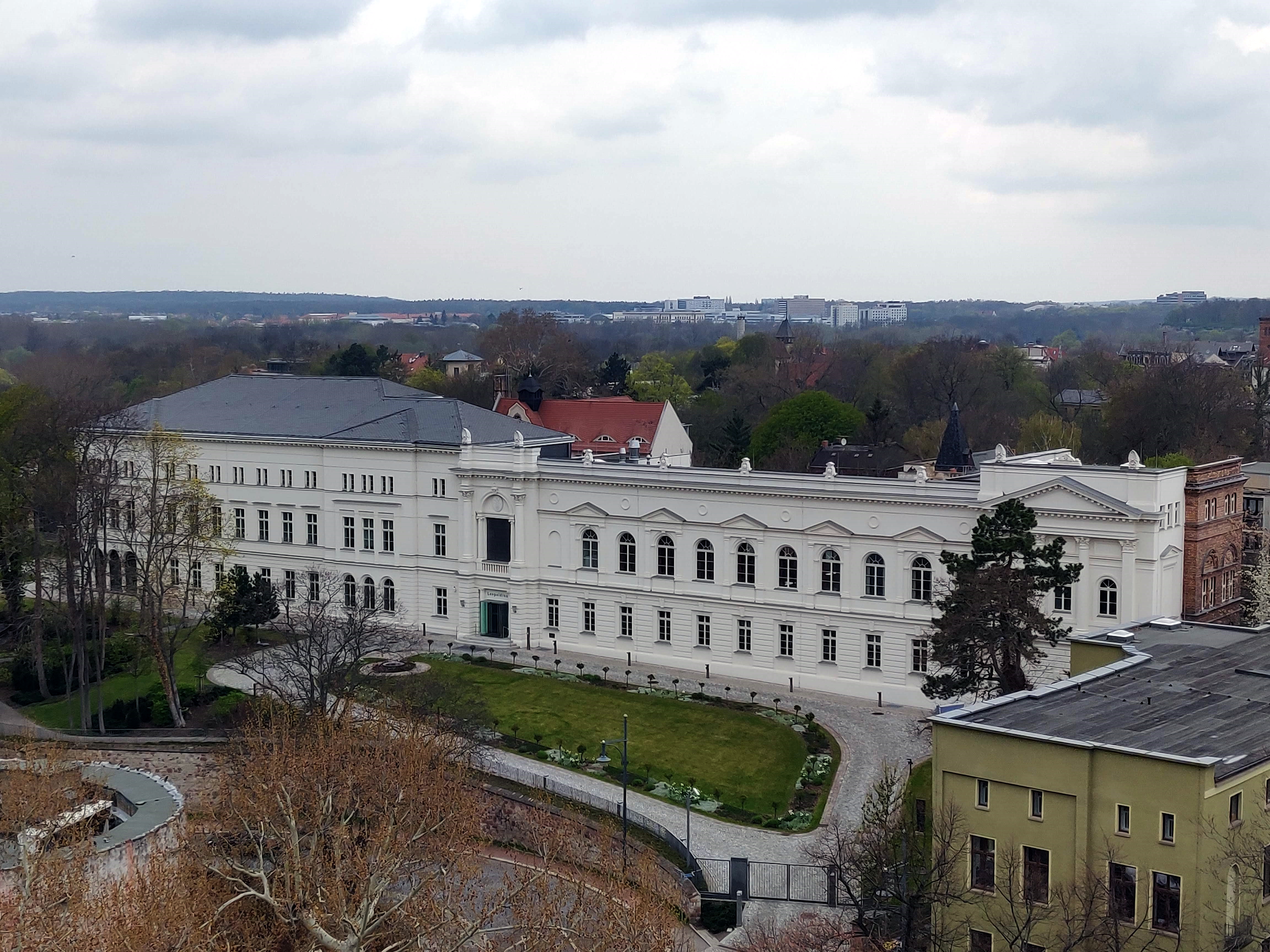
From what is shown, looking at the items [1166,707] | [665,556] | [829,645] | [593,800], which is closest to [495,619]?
[665,556]

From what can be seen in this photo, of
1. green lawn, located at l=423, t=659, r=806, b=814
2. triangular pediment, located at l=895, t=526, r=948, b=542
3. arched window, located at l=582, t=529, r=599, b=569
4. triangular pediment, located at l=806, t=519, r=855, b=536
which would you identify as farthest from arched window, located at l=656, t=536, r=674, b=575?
triangular pediment, located at l=895, t=526, r=948, b=542

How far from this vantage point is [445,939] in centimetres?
2645

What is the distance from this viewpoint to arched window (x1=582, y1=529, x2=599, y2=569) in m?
63.7

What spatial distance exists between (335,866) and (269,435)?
147 feet

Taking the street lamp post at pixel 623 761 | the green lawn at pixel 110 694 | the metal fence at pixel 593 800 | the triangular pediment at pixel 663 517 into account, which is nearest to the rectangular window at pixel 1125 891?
the street lamp post at pixel 623 761

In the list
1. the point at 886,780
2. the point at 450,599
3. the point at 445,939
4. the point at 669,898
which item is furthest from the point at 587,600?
the point at 445,939

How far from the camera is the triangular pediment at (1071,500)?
51.0 meters

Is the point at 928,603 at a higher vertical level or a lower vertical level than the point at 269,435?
lower

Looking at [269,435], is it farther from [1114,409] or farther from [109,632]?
[1114,409]

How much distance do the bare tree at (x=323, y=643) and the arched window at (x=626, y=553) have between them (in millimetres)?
9124

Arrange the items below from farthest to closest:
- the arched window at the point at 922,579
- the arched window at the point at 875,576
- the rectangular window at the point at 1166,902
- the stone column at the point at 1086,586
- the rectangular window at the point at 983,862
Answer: the arched window at the point at 875,576
the arched window at the point at 922,579
the stone column at the point at 1086,586
the rectangular window at the point at 983,862
the rectangular window at the point at 1166,902

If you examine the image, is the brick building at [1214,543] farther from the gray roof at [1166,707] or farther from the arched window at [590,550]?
the arched window at [590,550]

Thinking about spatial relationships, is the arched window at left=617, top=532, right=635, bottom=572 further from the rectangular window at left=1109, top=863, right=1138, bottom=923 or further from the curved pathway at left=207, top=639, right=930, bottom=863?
the rectangular window at left=1109, top=863, right=1138, bottom=923

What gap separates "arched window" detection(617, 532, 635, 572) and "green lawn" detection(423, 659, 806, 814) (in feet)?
20.1
